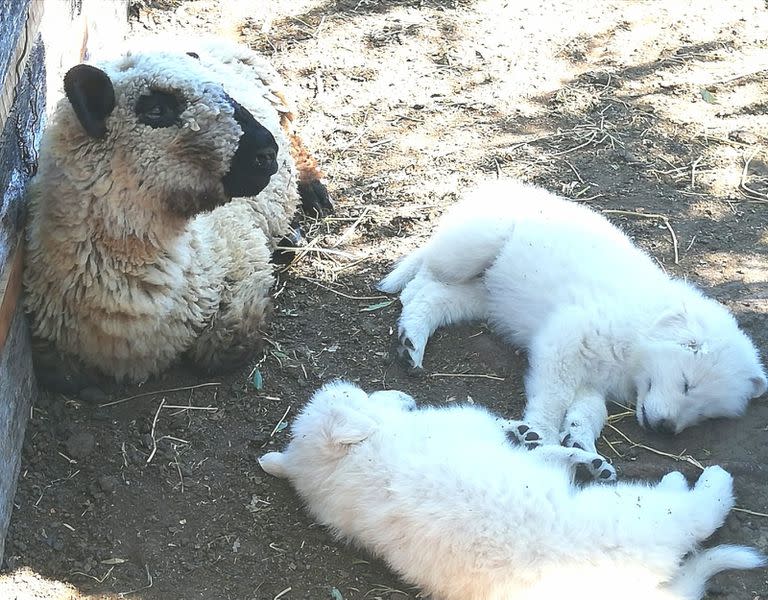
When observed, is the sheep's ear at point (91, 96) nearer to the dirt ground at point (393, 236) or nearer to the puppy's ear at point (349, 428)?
the dirt ground at point (393, 236)

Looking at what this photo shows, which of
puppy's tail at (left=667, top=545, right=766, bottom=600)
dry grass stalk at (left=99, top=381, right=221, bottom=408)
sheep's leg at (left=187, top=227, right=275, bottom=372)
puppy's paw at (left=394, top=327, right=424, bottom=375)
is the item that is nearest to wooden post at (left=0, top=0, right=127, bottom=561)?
dry grass stalk at (left=99, top=381, right=221, bottom=408)

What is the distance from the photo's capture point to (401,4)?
326 inches

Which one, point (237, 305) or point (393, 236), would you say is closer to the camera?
point (237, 305)

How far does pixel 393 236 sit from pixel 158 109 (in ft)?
7.25

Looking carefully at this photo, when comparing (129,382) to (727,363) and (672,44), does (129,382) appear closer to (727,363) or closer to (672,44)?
(727,363)

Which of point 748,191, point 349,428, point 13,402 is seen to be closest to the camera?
point 349,428

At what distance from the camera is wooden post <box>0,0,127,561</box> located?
378cm

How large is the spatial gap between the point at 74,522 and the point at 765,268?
409 cm

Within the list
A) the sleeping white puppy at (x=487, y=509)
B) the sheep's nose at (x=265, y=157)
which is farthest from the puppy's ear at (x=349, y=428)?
the sheep's nose at (x=265, y=157)

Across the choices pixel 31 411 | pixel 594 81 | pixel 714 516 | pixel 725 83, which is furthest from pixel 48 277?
pixel 725 83

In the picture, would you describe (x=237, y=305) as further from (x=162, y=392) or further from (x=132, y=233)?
(x=132, y=233)

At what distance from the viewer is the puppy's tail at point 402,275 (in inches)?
212

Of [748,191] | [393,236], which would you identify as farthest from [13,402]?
[748,191]

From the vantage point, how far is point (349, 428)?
3777 millimetres
